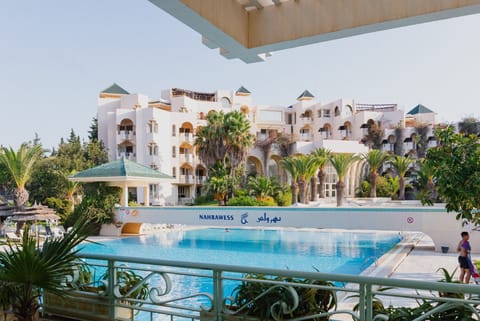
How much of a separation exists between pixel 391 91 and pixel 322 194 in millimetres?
27547

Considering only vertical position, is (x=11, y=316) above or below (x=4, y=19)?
below

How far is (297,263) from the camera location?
14.2 metres

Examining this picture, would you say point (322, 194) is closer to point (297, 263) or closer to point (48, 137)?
point (297, 263)

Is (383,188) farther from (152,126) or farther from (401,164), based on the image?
(152,126)

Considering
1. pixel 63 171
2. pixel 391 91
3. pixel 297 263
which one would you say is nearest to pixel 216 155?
pixel 63 171

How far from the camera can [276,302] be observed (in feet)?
9.63

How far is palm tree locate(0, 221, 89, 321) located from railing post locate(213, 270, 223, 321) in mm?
989

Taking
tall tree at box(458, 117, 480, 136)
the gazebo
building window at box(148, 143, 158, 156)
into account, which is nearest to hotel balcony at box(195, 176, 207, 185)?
building window at box(148, 143, 158, 156)

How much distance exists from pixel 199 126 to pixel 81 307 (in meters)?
37.4

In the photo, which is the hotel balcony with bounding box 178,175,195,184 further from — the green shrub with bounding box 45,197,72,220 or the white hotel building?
the green shrub with bounding box 45,197,72,220

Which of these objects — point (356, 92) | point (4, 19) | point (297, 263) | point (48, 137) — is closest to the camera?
point (4, 19)

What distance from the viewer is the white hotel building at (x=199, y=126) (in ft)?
124

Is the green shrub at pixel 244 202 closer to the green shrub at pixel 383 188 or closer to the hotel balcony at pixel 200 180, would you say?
the hotel balcony at pixel 200 180

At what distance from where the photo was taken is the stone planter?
3816 mm
